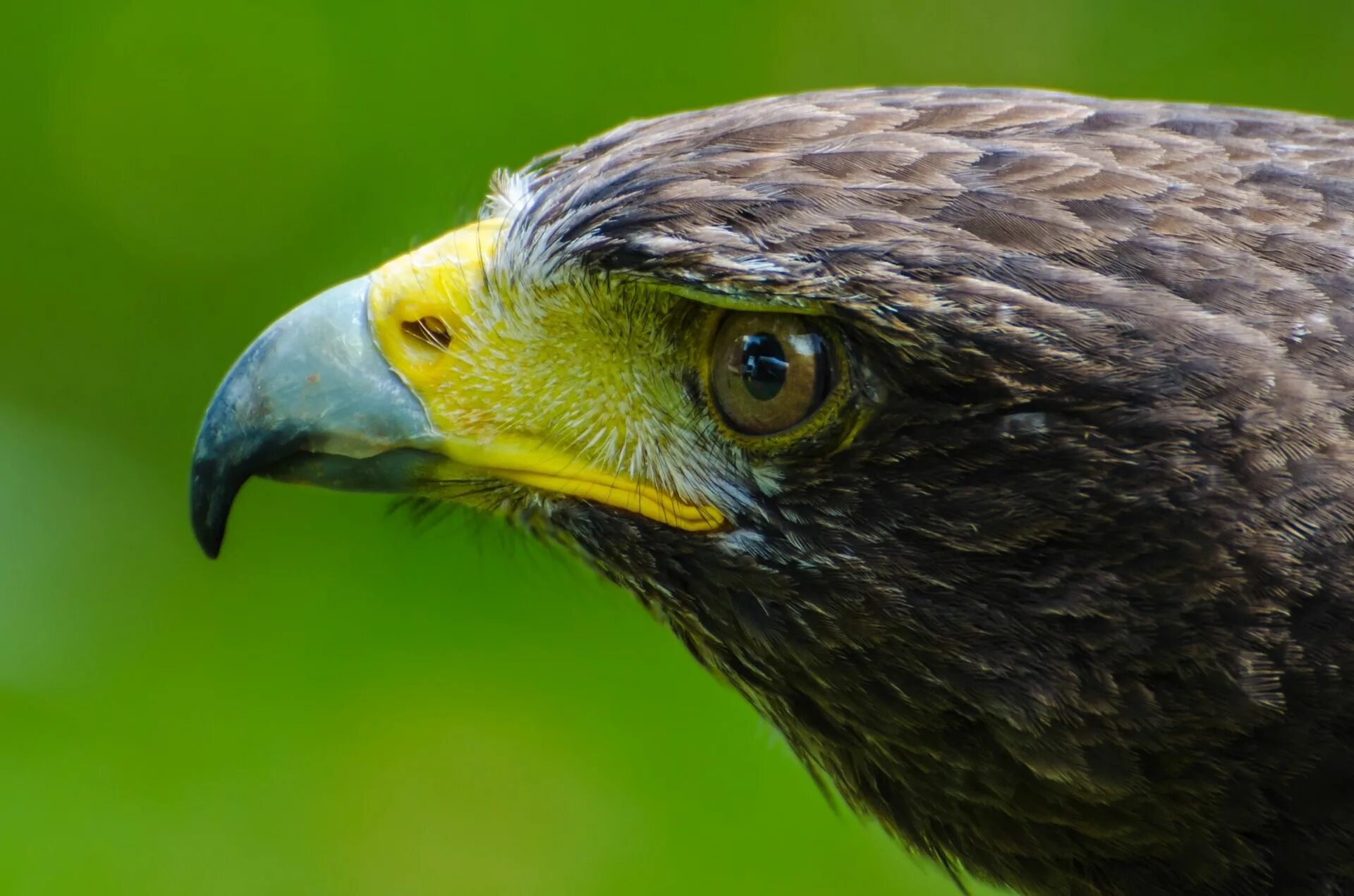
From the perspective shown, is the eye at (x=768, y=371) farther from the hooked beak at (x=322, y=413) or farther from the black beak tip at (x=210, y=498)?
the black beak tip at (x=210, y=498)

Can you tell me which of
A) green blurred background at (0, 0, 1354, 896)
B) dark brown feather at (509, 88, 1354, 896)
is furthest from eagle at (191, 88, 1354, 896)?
green blurred background at (0, 0, 1354, 896)

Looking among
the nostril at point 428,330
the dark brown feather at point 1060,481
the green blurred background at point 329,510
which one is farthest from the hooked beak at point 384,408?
the green blurred background at point 329,510

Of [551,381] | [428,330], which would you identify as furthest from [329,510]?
[551,381]

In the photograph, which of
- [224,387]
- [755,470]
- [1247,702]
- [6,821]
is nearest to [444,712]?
[6,821]

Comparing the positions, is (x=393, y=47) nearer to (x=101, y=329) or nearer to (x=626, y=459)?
(x=101, y=329)

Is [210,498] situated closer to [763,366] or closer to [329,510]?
[763,366]

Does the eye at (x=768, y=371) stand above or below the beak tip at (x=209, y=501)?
above

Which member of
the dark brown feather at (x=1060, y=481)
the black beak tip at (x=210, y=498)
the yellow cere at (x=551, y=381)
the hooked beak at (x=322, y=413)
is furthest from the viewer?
the black beak tip at (x=210, y=498)

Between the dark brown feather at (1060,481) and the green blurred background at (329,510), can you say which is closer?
the dark brown feather at (1060,481)

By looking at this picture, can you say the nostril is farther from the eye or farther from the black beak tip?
the eye
